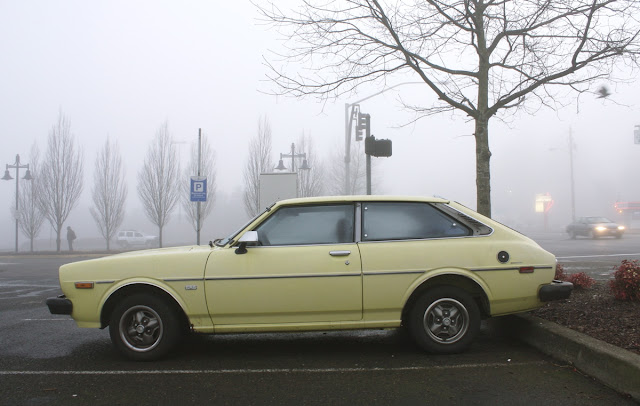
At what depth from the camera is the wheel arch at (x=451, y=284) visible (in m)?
4.20

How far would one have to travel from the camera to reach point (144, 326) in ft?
13.8

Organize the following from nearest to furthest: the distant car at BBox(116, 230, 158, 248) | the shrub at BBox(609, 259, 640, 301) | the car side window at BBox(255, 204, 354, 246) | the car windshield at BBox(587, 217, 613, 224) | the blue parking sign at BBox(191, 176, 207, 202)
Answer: the car side window at BBox(255, 204, 354, 246) → the shrub at BBox(609, 259, 640, 301) → the blue parking sign at BBox(191, 176, 207, 202) → the car windshield at BBox(587, 217, 613, 224) → the distant car at BBox(116, 230, 158, 248)

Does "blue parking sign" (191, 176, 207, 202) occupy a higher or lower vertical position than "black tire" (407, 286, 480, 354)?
higher

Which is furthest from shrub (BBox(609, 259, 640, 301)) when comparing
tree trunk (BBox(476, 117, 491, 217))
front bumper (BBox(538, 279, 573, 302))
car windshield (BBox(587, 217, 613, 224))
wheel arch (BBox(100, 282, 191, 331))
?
car windshield (BBox(587, 217, 613, 224))

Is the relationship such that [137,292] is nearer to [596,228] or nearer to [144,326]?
[144,326]

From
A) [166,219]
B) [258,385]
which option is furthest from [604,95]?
[166,219]

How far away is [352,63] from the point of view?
23.4ft

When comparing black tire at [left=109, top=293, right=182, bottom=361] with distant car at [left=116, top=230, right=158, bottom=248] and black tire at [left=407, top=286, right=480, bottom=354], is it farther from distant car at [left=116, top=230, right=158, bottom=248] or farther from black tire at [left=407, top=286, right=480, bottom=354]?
distant car at [left=116, top=230, right=158, bottom=248]

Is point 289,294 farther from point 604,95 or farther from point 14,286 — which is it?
point 14,286

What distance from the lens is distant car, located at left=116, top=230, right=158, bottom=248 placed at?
124ft

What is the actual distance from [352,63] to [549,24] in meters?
2.92

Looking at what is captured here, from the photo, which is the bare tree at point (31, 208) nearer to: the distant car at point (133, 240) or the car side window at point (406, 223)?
the distant car at point (133, 240)

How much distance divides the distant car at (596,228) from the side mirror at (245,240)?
89.7 ft

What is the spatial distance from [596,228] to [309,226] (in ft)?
88.3
